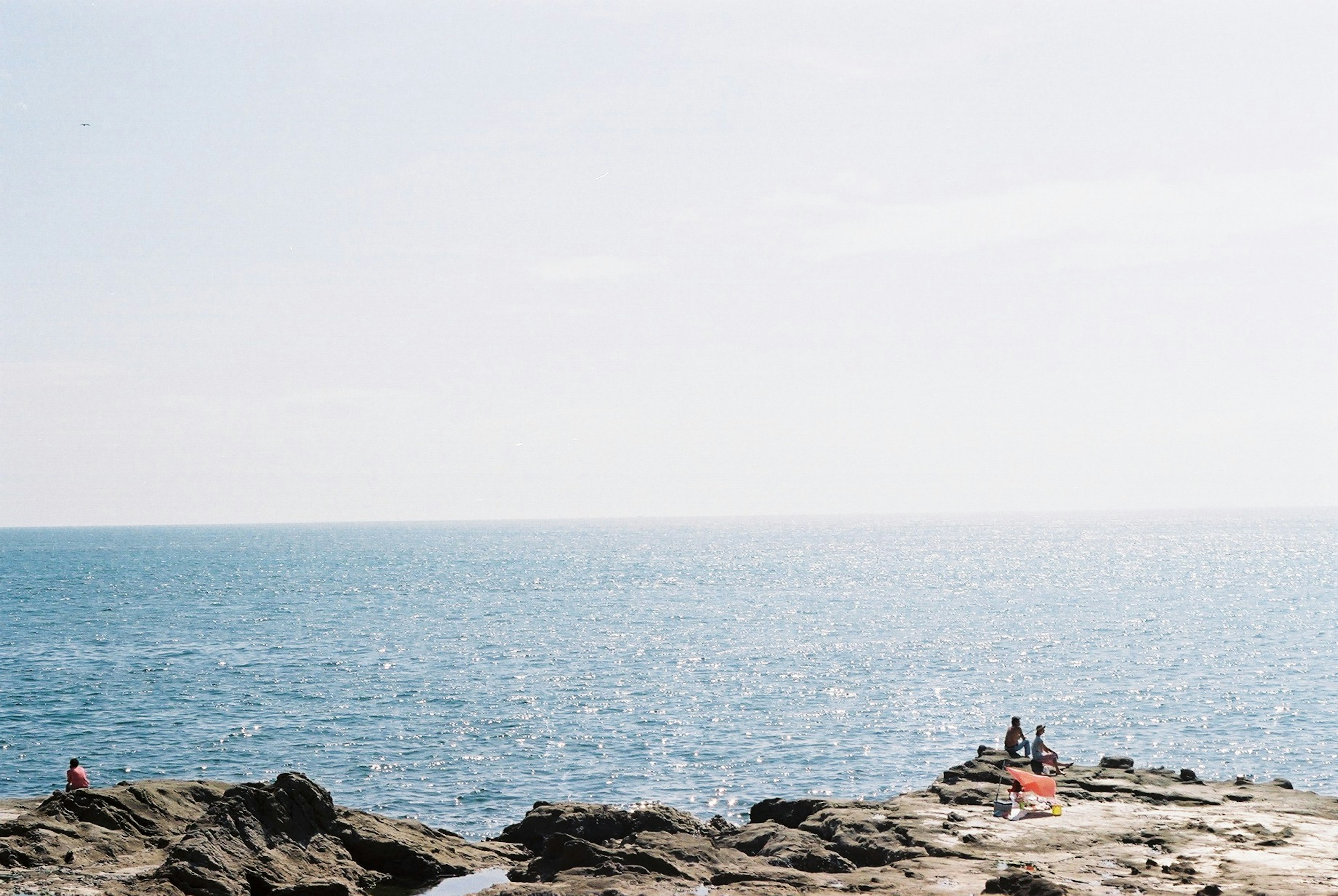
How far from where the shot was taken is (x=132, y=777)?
52.0m

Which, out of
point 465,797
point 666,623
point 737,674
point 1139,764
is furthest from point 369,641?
point 1139,764

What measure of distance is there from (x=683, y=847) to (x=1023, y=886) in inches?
348

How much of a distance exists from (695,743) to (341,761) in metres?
17.8

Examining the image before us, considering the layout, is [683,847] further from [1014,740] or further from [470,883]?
[1014,740]

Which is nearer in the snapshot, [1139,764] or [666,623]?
[1139,764]

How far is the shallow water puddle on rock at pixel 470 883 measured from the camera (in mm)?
29625

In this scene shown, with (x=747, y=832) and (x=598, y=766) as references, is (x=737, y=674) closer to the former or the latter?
(x=598, y=766)

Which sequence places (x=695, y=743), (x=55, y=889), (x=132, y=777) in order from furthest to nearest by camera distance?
1. (x=695, y=743)
2. (x=132, y=777)
3. (x=55, y=889)

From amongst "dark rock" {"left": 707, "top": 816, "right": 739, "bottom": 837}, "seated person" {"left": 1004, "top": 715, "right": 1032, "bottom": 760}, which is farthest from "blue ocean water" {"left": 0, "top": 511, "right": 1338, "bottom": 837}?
"seated person" {"left": 1004, "top": 715, "right": 1032, "bottom": 760}

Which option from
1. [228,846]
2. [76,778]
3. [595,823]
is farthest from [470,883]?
[76,778]

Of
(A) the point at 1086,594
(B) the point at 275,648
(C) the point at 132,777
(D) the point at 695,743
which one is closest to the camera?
(C) the point at 132,777

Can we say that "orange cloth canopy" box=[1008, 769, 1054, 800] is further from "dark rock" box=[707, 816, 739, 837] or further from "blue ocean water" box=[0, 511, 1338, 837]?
"blue ocean water" box=[0, 511, 1338, 837]

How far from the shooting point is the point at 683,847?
30.0m

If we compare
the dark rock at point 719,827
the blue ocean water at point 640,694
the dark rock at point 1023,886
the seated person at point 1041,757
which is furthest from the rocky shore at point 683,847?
the blue ocean water at point 640,694
